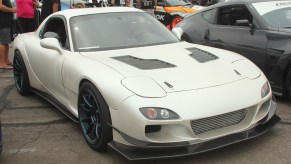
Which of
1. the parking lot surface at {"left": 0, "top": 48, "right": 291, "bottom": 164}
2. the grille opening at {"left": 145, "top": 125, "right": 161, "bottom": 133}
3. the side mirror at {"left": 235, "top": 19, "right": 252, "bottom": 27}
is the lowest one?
the parking lot surface at {"left": 0, "top": 48, "right": 291, "bottom": 164}

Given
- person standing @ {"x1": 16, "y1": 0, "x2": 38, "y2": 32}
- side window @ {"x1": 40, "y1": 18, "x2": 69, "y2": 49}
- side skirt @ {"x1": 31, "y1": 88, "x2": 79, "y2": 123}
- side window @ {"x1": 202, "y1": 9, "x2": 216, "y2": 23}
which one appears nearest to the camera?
side skirt @ {"x1": 31, "y1": 88, "x2": 79, "y2": 123}

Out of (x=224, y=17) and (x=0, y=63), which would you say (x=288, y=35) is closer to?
(x=224, y=17)

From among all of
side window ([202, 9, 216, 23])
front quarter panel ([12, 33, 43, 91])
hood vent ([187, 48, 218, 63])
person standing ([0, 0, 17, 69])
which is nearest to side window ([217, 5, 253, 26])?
side window ([202, 9, 216, 23])

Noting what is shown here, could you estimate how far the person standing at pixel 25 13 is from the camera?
27.9 feet

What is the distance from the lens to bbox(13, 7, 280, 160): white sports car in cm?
322

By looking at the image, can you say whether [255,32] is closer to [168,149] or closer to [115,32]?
[115,32]

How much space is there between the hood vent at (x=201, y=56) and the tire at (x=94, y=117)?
1.10m

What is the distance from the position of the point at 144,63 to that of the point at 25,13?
5.44m

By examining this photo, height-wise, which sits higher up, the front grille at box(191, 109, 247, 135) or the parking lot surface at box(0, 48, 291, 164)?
the front grille at box(191, 109, 247, 135)

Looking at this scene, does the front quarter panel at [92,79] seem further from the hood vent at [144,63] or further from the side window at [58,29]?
the side window at [58,29]

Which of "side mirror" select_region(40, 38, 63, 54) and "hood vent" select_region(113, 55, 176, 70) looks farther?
"side mirror" select_region(40, 38, 63, 54)

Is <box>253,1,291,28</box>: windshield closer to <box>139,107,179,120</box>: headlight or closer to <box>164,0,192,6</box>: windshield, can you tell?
<box>139,107,179,120</box>: headlight

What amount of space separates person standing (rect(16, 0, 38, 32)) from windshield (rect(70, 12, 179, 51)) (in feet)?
13.7

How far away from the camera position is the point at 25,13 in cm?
852
